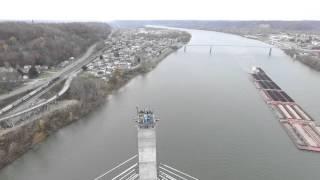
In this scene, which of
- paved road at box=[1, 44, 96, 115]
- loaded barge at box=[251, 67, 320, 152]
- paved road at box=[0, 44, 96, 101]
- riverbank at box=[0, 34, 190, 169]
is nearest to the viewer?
riverbank at box=[0, 34, 190, 169]

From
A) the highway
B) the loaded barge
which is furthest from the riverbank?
the loaded barge

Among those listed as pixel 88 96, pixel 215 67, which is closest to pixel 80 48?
pixel 215 67

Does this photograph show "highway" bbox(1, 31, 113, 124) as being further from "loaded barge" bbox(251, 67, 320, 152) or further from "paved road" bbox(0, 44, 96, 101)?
"loaded barge" bbox(251, 67, 320, 152)

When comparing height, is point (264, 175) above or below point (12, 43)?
below

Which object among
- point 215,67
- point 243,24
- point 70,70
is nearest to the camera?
point 70,70

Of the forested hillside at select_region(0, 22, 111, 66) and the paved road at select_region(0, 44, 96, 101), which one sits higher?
the forested hillside at select_region(0, 22, 111, 66)

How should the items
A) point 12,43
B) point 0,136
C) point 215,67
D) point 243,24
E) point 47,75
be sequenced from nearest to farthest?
point 0,136 < point 47,75 < point 12,43 < point 215,67 < point 243,24

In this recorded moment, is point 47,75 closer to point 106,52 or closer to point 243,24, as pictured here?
point 106,52
